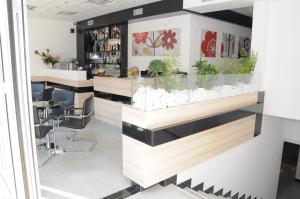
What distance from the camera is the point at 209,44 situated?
6328mm

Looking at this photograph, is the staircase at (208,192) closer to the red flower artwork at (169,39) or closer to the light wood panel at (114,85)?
the light wood panel at (114,85)

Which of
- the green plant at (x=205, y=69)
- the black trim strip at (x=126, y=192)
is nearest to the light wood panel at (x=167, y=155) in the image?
the black trim strip at (x=126, y=192)

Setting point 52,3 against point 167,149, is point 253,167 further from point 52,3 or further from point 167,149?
point 52,3

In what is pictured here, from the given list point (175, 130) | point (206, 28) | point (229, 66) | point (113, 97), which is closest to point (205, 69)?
point (229, 66)

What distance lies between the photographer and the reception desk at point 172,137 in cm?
278

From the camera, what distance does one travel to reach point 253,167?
5.39 metres

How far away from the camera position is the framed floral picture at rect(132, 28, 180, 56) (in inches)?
236

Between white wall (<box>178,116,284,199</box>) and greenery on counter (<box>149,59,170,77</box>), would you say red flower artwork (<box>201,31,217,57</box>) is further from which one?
greenery on counter (<box>149,59,170,77</box>)

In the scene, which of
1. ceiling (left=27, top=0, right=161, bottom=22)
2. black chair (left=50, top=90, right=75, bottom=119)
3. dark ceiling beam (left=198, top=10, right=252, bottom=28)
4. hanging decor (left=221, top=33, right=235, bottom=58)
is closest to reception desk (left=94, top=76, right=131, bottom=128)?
black chair (left=50, top=90, right=75, bottom=119)

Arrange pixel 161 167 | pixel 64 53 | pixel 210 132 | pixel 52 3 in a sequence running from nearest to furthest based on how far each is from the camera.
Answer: pixel 161 167
pixel 210 132
pixel 52 3
pixel 64 53

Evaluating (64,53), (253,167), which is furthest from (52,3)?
(253,167)

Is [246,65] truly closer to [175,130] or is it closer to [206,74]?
[206,74]

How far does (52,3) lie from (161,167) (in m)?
5.43

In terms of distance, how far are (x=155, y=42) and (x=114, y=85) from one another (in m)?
2.09
